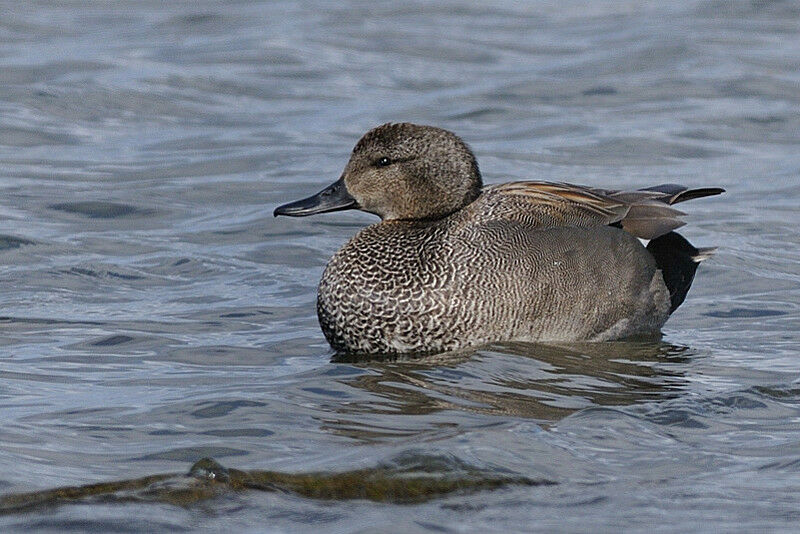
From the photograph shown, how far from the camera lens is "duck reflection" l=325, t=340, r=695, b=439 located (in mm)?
5855

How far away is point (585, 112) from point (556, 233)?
6.45 meters

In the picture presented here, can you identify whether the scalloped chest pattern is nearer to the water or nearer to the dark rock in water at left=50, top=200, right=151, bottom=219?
the water

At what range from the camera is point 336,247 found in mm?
9352

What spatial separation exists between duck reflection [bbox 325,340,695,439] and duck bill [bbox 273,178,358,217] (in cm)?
80

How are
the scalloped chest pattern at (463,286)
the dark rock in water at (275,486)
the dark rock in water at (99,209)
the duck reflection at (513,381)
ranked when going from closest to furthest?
the dark rock in water at (275,486) → the duck reflection at (513,381) → the scalloped chest pattern at (463,286) → the dark rock in water at (99,209)

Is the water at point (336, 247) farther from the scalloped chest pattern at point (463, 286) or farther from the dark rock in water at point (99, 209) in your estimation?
the scalloped chest pattern at point (463, 286)

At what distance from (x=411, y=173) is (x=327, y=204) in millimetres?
461

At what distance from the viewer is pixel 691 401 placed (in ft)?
19.7

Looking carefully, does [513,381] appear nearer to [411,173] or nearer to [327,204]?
[411,173]

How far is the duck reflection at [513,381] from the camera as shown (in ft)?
19.2

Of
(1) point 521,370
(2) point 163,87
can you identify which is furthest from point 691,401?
(2) point 163,87

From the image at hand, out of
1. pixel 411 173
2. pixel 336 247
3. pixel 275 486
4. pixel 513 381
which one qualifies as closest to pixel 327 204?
pixel 411 173

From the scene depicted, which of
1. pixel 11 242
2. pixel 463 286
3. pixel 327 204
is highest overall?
pixel 327 204

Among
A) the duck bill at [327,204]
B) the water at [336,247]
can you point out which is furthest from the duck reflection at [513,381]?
the duck bill at [327,204]
